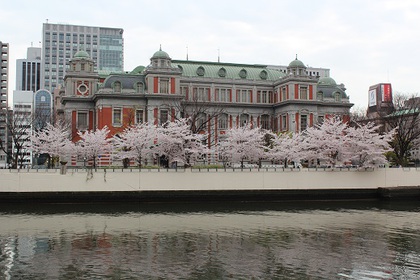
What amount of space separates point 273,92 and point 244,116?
6970 millimetres

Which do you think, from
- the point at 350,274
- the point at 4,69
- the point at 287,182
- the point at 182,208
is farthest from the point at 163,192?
the point at 4,69

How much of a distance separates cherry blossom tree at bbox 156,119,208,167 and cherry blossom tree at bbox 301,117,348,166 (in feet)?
41.2

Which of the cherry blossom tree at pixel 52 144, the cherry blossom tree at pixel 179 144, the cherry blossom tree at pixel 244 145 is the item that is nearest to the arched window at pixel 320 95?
the cherry blossom tree at pixel 244 145

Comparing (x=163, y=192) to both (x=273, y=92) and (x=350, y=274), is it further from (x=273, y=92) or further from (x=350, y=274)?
(x=273, y=92)

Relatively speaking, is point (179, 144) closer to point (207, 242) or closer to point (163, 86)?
point (163, 86)

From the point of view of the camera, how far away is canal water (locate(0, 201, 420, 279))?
2128 cm

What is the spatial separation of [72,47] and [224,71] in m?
112

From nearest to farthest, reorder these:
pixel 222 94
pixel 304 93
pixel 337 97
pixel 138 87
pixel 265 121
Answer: pixel 138 87 → pixel 304 93 → pixel 222 94 → pixel 337 97 → pixel 265 121

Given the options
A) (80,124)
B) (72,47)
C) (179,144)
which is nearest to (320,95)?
(179,144)

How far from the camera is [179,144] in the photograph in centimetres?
5331

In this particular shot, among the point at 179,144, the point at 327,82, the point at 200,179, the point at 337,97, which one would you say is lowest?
the point at 200,179

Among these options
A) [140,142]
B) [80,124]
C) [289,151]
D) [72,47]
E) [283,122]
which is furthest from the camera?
[72,47]

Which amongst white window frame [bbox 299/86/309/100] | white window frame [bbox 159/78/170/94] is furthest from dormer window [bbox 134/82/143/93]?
white window frame [bbox 299/86/309/100]

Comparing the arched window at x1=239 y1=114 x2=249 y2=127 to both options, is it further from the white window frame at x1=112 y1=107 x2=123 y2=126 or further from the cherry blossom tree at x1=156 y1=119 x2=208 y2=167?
the cherry blossom tree at x1=156 y1=119 x2=208 y2=167
